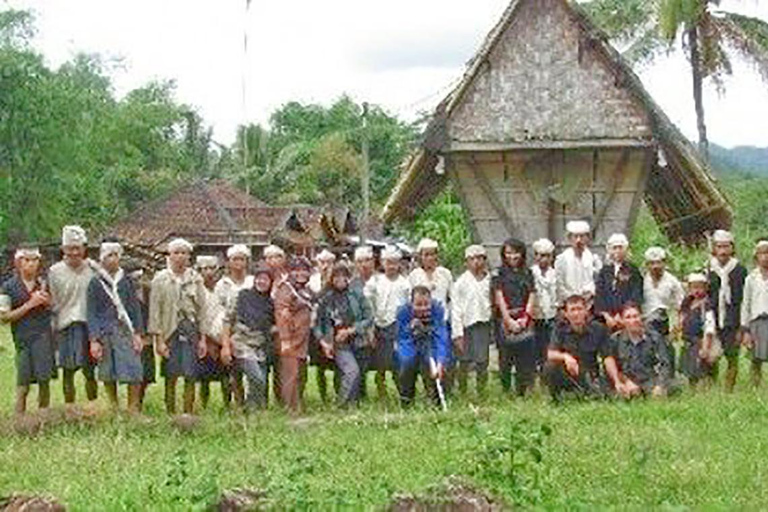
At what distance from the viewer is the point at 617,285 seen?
45.7ft

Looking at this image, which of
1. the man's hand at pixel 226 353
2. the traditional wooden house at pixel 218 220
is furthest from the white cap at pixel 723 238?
the traditional wooden house at pixel 218 220

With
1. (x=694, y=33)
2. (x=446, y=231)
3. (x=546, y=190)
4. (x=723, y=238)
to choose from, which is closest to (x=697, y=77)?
(x=694, y=33)

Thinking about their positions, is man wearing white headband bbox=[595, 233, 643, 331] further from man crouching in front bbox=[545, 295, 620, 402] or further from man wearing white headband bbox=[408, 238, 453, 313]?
man wearing white headband bbox=[408, 238, 453, 313]

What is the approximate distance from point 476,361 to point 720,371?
3.21 metres

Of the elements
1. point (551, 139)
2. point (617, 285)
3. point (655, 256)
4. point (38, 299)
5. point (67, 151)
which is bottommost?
point (617, 285)

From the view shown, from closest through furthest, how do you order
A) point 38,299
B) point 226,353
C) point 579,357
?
point 38,299 < point 579,357 < point 226,353

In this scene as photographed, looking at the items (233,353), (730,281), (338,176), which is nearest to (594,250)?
(730,281)

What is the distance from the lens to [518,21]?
695 inches

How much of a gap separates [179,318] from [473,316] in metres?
2.98

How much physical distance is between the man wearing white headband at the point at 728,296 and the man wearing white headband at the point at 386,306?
3.14 metres

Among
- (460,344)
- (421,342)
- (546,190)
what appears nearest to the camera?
(421,342)

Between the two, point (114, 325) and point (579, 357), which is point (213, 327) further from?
point (579, 357)

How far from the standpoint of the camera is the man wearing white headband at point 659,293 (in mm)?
14031

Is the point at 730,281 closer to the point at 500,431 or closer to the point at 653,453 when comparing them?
the point at 653,453
